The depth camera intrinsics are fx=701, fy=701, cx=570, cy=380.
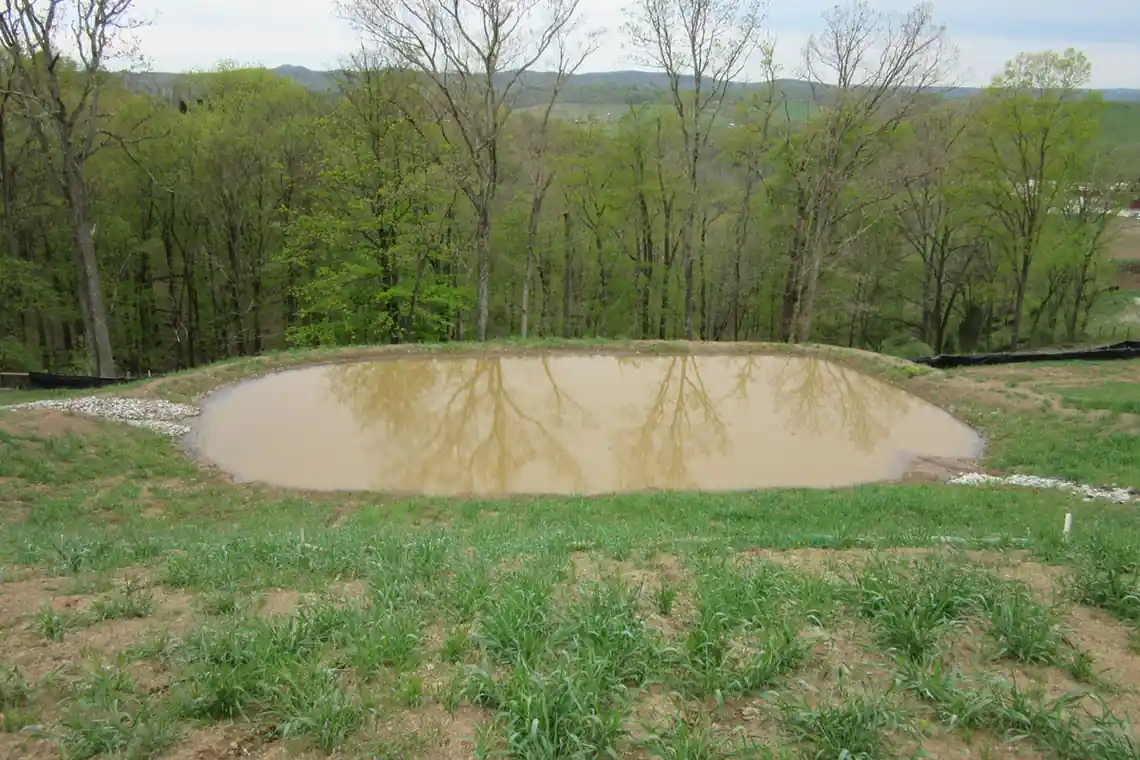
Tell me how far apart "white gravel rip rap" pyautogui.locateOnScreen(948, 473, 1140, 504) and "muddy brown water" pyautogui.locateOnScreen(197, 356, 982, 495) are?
115cm

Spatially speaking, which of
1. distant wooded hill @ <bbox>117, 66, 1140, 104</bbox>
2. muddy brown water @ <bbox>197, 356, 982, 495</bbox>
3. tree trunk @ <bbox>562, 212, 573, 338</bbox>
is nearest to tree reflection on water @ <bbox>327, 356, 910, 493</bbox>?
muddy brown water @ <bbox>197, 356, 982, 495</bbox>

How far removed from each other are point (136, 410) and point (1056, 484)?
1544 centimetres

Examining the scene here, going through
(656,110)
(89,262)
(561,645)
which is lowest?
(561,645)

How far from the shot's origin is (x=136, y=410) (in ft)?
42.3

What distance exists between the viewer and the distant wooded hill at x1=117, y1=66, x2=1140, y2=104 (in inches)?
884

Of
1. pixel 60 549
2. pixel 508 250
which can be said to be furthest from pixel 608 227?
pixel 60 549

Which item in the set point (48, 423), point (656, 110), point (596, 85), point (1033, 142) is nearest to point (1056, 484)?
point (48, 423)

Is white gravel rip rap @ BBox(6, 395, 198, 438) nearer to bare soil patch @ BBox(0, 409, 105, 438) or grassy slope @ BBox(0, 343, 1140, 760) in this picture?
bare soil patch @ BBox(0, 409, 105, 438)

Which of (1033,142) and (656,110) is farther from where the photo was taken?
(656,110)

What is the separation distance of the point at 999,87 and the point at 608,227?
14.3 metres

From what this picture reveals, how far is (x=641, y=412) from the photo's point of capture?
46.8 ft

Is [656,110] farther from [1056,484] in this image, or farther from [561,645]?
[561,645]

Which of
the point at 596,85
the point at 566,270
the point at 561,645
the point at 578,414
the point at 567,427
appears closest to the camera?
the point at 561,645

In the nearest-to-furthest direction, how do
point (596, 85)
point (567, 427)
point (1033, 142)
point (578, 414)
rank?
point (567, 427) → point (578, 414) → point (1033, 142) → point (596, 85)
